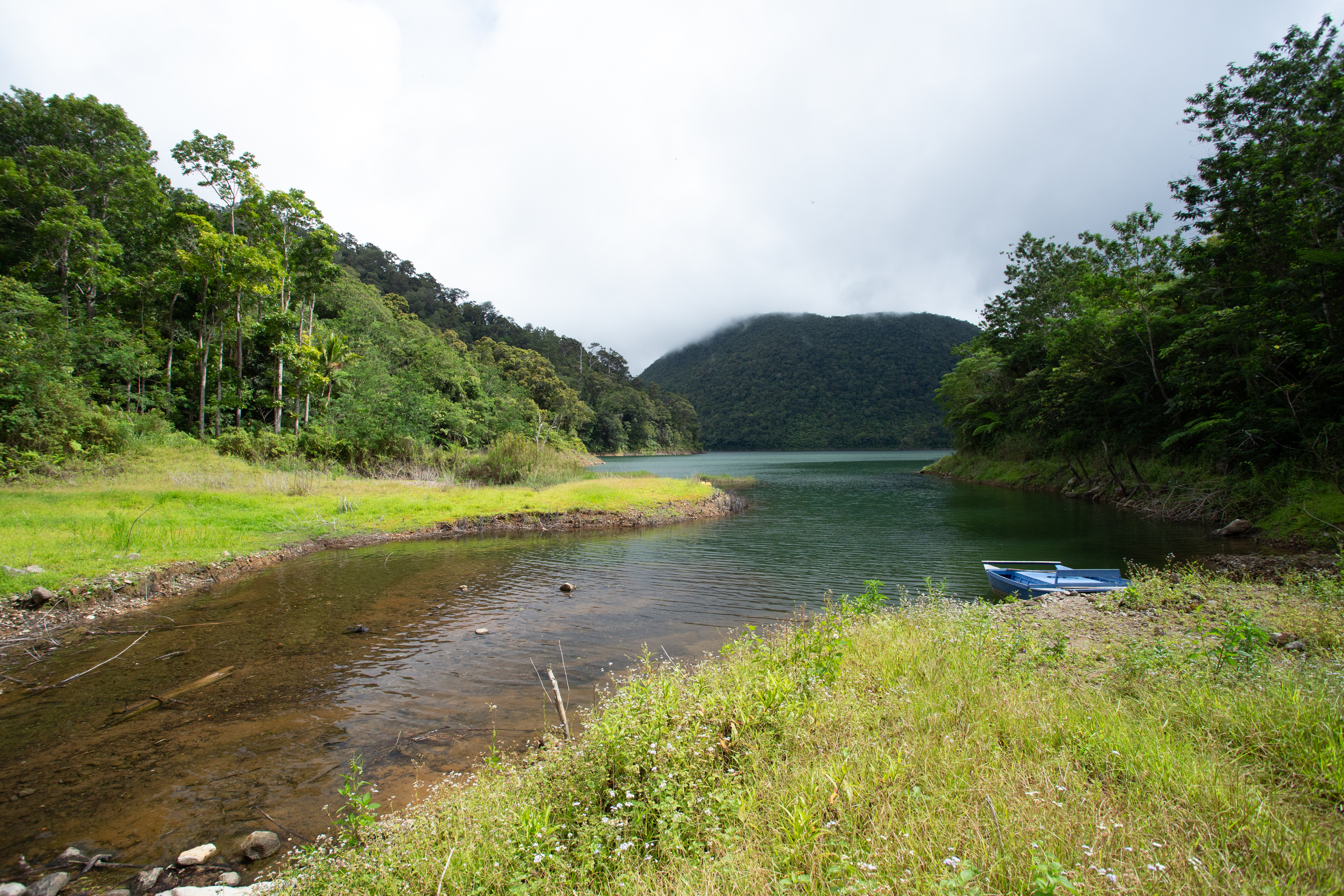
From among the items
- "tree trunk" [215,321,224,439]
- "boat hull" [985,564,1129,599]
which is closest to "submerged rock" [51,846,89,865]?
"boat hull" [985,564,1129,599]

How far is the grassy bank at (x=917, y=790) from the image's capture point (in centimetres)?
283

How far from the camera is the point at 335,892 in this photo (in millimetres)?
3467

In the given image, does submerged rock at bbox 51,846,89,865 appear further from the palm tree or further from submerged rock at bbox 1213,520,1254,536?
the palm tree

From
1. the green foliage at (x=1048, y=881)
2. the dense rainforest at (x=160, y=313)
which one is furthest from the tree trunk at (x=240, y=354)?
the green foliage at (x=1048, y=881)

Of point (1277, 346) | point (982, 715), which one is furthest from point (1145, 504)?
point (982, 715)

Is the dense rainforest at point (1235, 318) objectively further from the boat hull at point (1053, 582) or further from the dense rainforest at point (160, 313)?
the dense rainforest at point (160, 313)

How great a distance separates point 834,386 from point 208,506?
140m

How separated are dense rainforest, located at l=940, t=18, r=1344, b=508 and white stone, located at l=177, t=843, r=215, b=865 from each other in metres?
27.1

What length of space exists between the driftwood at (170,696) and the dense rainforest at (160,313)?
20.5 metres

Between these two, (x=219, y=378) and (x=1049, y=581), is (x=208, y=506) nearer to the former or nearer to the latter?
(x=219, y=378)

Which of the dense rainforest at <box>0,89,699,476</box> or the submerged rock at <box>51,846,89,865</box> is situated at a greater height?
the dense rainforest at <box>0,89,699,476</box>

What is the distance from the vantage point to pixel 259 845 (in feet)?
15.6

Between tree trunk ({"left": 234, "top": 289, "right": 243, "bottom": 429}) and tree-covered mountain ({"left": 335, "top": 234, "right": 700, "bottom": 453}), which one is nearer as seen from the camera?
tree trunk ({"left": 234, "top": 289, "right": 243, "bottom": 429})

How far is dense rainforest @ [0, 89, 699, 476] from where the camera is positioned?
76.7ft
